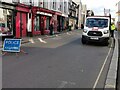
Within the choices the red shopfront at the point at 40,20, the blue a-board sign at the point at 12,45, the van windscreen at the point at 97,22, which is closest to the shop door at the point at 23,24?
the red shopfront at the point at 40,20

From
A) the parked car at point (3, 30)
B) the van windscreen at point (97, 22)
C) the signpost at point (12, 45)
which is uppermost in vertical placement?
the van windscreen at point (97, 22)

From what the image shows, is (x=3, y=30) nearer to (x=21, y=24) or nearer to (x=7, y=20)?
(x=7, y=20)

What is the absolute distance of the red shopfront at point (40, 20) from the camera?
31.3 metres

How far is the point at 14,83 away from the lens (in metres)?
7.30

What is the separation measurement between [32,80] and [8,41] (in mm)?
6408

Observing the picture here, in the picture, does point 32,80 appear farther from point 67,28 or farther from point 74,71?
point 67,28

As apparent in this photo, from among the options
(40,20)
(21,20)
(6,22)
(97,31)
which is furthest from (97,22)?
(40,20)

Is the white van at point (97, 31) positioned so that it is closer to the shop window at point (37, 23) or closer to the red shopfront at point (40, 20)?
the red shopfront at point (40, 20)

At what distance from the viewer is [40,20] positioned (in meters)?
34.4

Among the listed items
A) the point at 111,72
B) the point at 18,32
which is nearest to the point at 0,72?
the point at 111,72

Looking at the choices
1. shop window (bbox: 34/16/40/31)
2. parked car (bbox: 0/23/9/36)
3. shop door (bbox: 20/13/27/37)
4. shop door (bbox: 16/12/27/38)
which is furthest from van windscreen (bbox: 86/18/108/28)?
shop window (bbox: 34/16/40/31)

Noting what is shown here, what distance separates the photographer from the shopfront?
76.7 feet

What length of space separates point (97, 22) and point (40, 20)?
14.7 m

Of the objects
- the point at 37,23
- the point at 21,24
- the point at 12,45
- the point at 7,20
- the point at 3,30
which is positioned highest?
the point at 7,20
